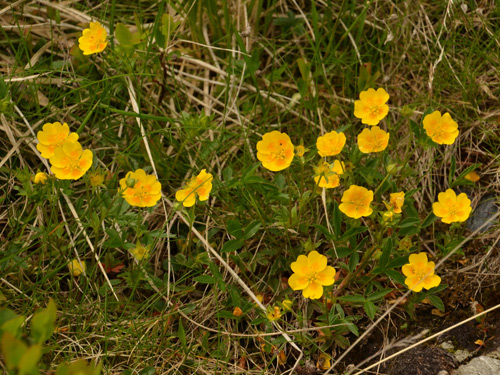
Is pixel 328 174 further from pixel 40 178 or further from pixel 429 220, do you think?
pixel 40 178

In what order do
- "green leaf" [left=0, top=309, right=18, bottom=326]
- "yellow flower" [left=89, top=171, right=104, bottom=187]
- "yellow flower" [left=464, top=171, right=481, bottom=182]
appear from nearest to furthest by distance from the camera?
"green leaf" [left=0, top=309, right=18, bottom=326] → "yellow flower" [left=89, top=171, right=104, bottom=187] → "yellow flower" [left=464, top=171, right=481, bottom=182]

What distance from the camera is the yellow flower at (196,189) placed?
80.8 inches

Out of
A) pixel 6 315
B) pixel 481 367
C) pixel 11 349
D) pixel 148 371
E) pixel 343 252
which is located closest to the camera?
pixel 11 349

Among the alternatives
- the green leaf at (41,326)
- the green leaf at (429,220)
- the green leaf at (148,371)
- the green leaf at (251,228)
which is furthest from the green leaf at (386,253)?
the green leaf at (41,326)

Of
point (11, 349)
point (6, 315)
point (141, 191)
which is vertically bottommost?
point (141, 191)

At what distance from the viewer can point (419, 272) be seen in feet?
6.51

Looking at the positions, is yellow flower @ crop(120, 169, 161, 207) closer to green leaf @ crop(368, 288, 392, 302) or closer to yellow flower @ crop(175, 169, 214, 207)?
yellow flower @ crop(175, 169, 214, 207)

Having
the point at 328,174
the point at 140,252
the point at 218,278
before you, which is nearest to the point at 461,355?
the point at 328,174

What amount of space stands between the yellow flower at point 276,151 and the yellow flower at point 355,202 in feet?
0.78

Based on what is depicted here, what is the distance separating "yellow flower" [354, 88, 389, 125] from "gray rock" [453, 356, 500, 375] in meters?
0.94

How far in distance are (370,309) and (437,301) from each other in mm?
288

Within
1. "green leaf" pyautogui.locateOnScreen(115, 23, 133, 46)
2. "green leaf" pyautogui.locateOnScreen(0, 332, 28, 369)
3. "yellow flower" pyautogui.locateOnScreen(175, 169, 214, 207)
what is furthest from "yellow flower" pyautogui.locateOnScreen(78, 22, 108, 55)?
"green leaf" pyautogui.locateOnScreen(0, 332, 28, 369)

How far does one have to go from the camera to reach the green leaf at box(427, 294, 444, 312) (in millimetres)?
2021

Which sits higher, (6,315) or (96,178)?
(6,315)
